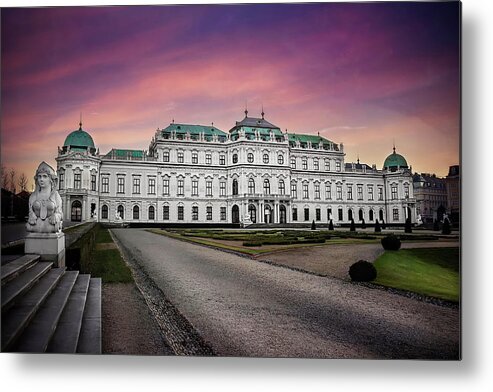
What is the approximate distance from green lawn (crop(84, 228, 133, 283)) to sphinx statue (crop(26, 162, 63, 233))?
90 centimetres

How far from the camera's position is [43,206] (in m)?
5.30

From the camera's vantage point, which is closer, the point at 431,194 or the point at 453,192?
the point at 453,192

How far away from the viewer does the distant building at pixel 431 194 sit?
18.6 feet

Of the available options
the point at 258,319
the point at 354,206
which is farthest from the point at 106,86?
the point at 354,206

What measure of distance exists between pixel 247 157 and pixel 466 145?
4.40 meters

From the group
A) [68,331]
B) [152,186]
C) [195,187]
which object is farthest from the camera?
[195,187]

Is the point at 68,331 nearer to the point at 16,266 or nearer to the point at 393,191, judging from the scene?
the point at 16,266

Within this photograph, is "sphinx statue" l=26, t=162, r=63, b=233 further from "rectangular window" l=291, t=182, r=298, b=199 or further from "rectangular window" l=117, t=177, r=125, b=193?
"rectangular window" l=291, t=182, r=298, b=199

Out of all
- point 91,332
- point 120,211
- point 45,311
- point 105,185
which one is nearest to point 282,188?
point 120,211

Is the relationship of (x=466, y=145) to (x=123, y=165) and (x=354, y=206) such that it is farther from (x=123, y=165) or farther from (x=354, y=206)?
(x=123, y=165)

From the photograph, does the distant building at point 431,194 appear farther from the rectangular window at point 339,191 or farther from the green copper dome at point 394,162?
the rectangular window at point 339,191

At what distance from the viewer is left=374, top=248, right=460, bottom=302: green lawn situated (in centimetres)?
518

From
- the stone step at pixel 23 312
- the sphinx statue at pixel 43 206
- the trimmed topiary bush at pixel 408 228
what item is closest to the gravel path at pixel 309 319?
the trimmed topiary bush at pixel 408 228

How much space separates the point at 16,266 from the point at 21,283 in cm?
36
